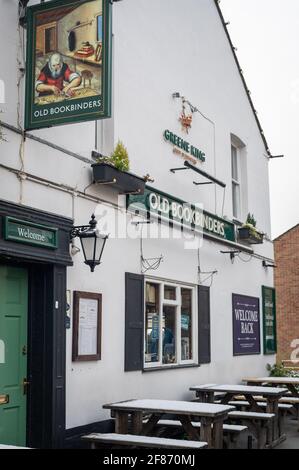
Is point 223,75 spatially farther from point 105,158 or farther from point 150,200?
point 105,158

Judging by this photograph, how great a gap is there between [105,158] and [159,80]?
106 inches

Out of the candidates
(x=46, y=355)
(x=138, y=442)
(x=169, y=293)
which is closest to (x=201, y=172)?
(x=169, y=293)

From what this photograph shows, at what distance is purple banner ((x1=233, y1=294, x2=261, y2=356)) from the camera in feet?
42.7

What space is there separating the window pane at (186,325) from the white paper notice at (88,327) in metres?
2.88

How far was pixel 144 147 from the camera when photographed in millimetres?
10016

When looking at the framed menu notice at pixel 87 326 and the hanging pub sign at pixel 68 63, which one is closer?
the hanging pub sign at pixel 68 63

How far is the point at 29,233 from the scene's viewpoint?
713cm

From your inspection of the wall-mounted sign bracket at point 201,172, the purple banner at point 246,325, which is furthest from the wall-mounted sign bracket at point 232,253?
the wall-mounted sign bracket at point 201,172

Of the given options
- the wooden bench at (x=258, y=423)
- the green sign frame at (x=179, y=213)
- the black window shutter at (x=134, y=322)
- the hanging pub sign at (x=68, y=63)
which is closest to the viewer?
the hanging pub sign at (x=68, y=63)

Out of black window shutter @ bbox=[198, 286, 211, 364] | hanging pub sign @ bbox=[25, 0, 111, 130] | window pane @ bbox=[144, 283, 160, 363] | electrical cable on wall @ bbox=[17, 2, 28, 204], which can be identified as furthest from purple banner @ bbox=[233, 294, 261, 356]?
hanging pub sign @ bbox=[25, 0, 111, 130]

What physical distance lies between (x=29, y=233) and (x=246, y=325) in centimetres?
749

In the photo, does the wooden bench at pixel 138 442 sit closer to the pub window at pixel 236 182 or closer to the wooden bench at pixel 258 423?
the wooden bench at pixel 258 423

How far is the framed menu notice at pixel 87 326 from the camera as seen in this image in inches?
315

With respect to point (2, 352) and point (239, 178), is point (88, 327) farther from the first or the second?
point (239, 178)
